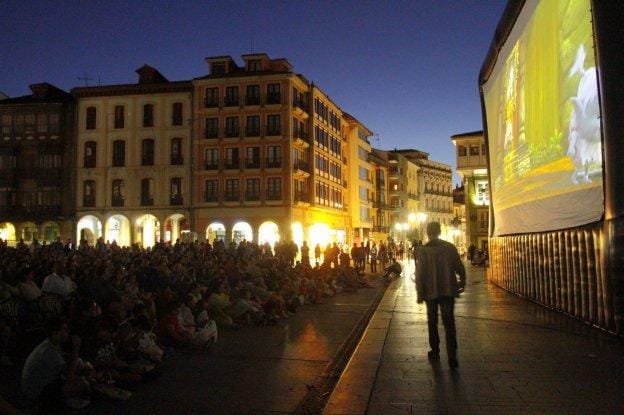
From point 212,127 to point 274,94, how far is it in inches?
→ 236

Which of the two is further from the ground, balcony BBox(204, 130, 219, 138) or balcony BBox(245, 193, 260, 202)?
balcony BBox(204, 130, 219, 138)

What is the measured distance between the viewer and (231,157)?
160 ft

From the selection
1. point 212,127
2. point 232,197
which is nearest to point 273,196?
point 232,197

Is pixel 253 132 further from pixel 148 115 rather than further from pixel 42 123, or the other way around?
pixel 42 123

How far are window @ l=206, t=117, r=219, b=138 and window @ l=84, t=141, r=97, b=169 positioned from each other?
32.3ft

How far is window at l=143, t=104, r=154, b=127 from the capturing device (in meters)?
49.2

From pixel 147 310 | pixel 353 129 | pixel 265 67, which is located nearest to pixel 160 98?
pixel 265 67

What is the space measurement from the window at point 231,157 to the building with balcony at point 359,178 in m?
A: 17.9

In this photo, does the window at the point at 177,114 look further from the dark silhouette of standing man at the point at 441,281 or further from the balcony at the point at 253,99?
the dark silhouette of standing man at the point at 441,281

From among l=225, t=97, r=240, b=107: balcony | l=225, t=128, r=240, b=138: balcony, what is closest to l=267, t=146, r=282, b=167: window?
l=225, t=128, r=240, b=138: balcony

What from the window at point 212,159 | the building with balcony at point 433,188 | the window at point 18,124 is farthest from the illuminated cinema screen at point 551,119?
the building with balcony at point 433,188

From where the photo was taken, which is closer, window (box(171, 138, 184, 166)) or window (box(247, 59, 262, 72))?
window (box(171, 138, 184, 166))

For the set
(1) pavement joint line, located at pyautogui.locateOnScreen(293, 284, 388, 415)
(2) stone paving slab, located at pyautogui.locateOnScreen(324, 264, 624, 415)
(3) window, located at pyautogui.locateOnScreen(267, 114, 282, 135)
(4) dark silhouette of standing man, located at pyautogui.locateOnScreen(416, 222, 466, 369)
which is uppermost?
(3) window, located at pyautogui.locateOnScreen(267, 114, 282, 135)

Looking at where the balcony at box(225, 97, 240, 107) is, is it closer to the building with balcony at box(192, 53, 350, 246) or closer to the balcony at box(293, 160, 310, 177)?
the building with balcony at box(192, 53, 350, 246)
